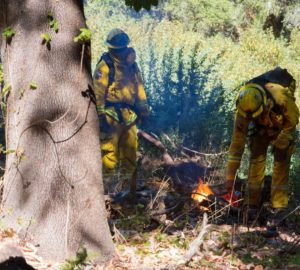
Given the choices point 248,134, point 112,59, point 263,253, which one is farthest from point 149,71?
point 263,253

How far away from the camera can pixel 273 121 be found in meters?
6.09

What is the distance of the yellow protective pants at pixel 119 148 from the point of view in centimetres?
763

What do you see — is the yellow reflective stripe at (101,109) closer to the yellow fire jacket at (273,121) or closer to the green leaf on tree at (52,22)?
the yellow fire jacket at (273,121)

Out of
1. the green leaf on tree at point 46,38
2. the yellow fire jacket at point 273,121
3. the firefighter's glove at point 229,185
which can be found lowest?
the firefighter's glove at point 229,185

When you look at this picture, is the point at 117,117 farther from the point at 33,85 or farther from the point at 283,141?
the point at 33,85

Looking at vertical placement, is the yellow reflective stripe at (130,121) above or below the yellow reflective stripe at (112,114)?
below

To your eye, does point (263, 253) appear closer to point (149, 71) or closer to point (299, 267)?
point (299, 267)

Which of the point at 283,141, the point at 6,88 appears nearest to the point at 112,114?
the point at 283,141

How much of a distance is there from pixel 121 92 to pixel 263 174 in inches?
93.8

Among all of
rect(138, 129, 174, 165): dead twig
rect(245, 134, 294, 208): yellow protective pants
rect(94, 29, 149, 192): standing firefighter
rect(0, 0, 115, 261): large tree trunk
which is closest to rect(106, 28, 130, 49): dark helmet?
rect(94, 29, 149, 192): standing firefighter

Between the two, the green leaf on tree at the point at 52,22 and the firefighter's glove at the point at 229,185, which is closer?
the green leaf on tree at the point at 52,22

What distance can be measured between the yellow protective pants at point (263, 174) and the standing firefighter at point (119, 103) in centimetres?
174

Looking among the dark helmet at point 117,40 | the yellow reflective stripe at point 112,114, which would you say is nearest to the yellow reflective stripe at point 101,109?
the yellow reflective stripe at point 112,114

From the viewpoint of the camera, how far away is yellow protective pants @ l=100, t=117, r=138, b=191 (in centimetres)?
763
